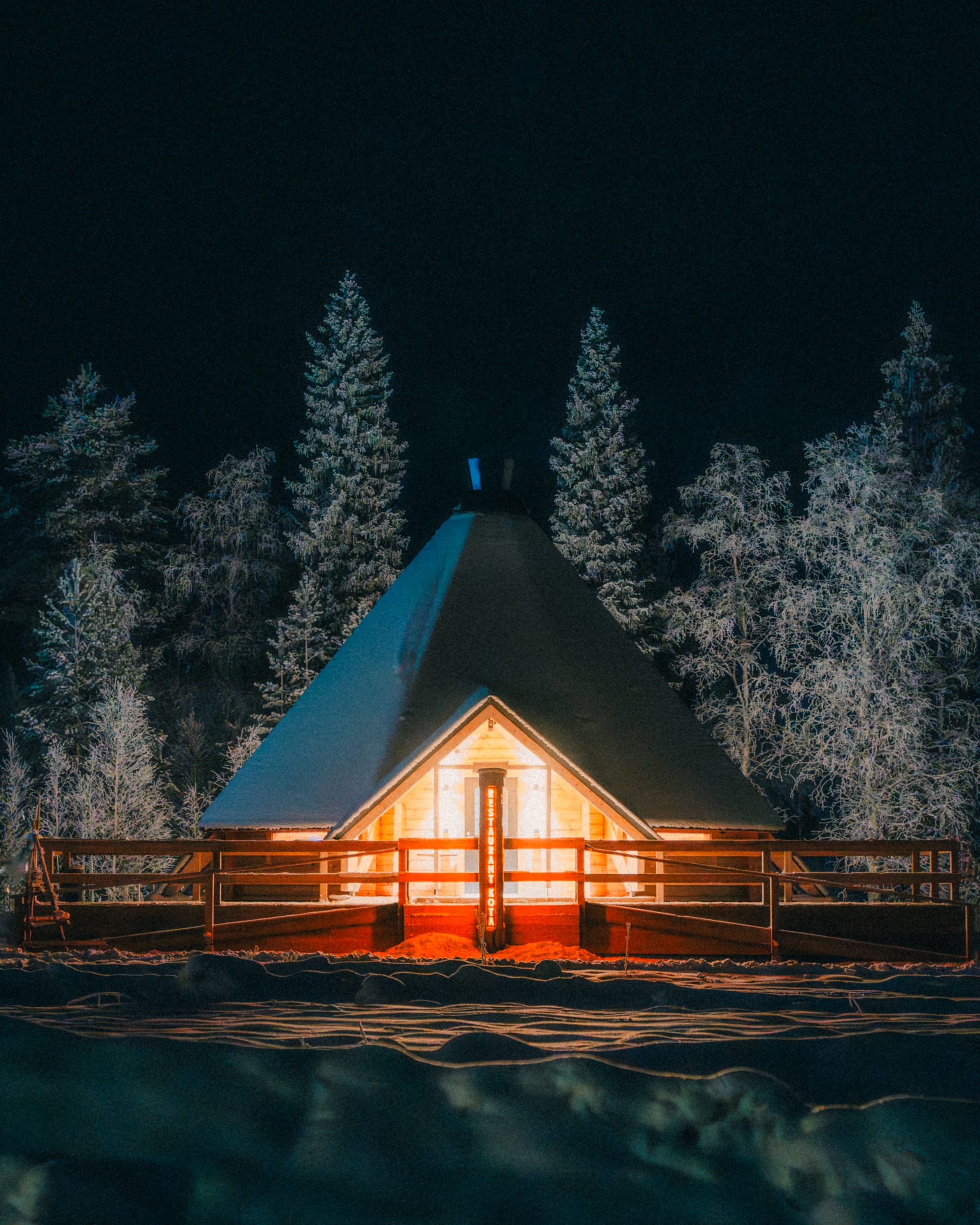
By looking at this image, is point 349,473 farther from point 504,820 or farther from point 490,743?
point 504,820

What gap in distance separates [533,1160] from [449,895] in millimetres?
11410

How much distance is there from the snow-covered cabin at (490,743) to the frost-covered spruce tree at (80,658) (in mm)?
14877

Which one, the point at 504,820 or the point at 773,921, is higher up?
the point at 504,820

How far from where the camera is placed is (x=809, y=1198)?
2309 millimetres

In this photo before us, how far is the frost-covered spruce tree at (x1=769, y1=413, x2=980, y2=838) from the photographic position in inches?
762

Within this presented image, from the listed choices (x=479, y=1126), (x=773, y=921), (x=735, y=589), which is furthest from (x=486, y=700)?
(x=735, y=589)

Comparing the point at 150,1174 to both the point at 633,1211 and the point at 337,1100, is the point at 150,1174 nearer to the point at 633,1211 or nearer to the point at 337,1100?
the point at 337,1100

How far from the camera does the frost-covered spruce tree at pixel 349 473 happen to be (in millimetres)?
30797

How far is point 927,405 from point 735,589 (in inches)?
265

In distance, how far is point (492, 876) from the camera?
921 cm

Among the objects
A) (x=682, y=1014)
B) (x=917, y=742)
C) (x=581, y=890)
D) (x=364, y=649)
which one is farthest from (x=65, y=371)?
(x=682, y=1014)

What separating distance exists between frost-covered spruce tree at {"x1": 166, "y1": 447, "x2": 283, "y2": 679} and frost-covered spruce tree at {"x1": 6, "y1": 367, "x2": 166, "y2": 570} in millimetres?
1253

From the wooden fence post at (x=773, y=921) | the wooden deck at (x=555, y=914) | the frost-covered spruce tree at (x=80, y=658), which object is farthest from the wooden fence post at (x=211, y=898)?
the frost-covered spruce tree at (x=80, y=658)

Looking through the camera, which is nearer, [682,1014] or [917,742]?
[682,1014]
